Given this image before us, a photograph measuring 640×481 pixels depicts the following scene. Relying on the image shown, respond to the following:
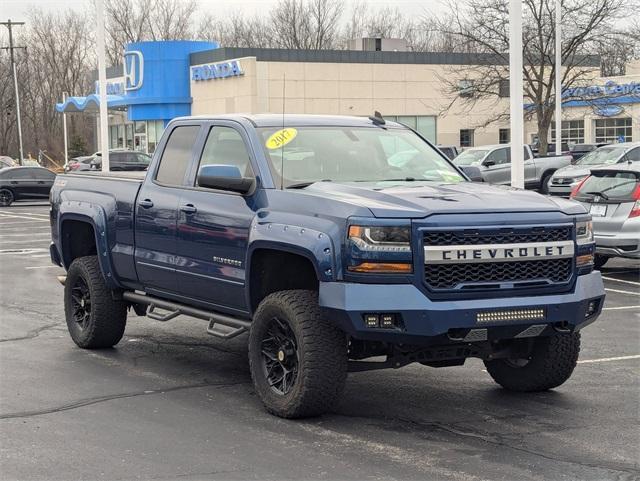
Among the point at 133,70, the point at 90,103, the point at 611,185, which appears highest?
the point at 133,70

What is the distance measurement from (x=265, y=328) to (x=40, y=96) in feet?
313

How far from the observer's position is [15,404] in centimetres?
745

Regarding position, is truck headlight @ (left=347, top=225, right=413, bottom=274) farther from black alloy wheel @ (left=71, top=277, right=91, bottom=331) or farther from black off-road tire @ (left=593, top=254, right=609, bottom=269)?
black off-road tire @ (left=593, top=254, right=609, bottom=269)

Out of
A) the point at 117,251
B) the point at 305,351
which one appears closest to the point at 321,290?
the point at 305,351

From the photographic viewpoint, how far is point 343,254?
6.53 meters

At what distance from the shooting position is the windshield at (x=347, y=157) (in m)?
7.77

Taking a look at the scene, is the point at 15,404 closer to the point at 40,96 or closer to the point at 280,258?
the point at 280,258

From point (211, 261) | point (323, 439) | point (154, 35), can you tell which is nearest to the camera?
point (323, 439)

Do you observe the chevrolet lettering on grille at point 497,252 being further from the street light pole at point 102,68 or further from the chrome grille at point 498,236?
the street light pole at point 102,68

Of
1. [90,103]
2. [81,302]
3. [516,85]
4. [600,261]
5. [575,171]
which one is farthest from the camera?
[90,103]

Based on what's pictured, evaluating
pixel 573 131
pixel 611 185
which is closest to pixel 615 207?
pixel 611 185

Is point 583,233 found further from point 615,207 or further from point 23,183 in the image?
point 23,183

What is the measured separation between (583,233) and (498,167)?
26043 millimetres

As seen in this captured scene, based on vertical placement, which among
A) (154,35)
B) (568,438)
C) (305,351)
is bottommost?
(568,438)
